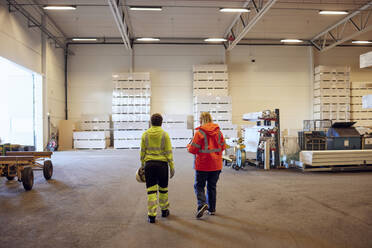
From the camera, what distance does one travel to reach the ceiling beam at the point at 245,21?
40.5 feet

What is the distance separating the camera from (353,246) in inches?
123

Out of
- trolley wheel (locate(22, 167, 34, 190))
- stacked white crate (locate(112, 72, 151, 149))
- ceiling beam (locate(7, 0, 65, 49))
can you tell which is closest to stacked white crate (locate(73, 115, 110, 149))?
stacked white crate (locate(112, 72, 151, 149))

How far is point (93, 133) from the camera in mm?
16641

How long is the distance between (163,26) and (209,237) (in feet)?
48.8

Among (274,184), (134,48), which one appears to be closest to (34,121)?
(134,48)

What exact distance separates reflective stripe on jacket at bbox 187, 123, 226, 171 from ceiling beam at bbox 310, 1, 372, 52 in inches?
539

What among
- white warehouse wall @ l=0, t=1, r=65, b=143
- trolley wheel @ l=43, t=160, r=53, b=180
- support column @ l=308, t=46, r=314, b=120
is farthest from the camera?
support column @ l=308, t=46, r=314, b=120

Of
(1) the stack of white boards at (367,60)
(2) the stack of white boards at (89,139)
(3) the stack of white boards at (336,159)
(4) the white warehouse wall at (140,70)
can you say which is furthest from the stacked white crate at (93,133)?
(1) the stack of white boards at (367,60)

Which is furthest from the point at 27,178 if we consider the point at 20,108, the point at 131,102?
the point at 131,102

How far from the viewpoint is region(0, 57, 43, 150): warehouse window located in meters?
13.6

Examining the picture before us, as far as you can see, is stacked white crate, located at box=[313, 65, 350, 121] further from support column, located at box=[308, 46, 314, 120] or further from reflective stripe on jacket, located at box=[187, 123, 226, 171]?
reflective stripe on jacket, located at box=[187, 123, 226, 171]

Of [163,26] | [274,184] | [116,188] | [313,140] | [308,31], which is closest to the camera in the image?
[116,188]

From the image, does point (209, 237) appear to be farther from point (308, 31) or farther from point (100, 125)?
point (308, 31)

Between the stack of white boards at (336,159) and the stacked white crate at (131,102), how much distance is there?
10.8m
